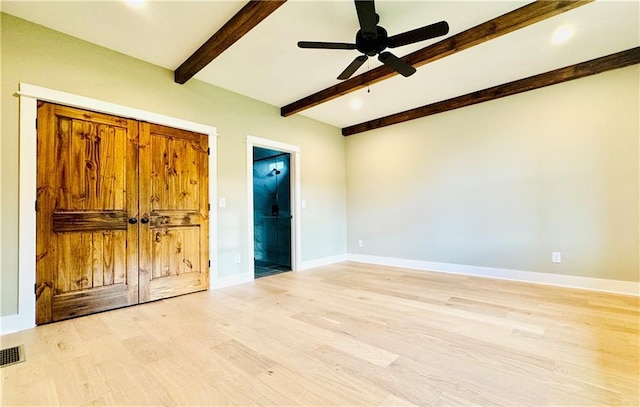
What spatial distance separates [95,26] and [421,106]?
168 inches

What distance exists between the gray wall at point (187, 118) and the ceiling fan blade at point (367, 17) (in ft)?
7.62

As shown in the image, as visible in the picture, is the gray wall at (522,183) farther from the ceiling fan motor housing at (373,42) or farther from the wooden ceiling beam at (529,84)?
the ceiling fan motor housing at (373,42)

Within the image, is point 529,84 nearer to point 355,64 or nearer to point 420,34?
point 420,34

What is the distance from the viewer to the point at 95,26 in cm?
250

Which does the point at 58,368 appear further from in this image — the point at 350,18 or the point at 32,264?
the point at 350,18

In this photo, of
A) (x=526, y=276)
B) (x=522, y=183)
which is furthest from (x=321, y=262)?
(x=522, y=183)

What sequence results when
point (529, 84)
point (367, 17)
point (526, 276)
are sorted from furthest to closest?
point (526, 276), point (529, 84), point (367, 17)

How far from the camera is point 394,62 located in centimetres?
250

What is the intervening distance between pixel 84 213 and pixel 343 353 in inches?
109

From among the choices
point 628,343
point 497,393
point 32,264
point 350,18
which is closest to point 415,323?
point 497,393

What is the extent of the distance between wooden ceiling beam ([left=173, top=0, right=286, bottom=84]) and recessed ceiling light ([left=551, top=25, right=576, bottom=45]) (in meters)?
2.65

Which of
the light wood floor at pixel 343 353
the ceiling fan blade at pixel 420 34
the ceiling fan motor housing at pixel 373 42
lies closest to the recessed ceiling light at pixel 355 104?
the ceiling fan motor housing at pixel 373 42

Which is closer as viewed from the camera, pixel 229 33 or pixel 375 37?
pixel 375 37

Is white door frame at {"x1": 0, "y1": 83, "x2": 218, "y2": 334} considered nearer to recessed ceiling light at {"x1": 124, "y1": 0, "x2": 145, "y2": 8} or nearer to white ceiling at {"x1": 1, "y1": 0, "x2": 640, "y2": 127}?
white ceiling at {"x1": 1, "y1": 0, "x2": 640, "y2": 127}
